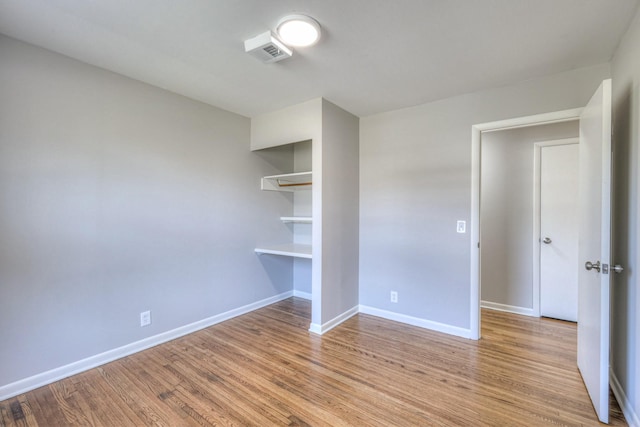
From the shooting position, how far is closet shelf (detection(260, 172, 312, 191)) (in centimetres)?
386

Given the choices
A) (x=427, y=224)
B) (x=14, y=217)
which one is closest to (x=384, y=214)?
(x=427, y=224)

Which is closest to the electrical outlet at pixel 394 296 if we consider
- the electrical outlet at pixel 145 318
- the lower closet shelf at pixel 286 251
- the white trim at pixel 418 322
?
the white trim at pixel 418 322

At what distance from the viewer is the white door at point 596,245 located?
1699 millimetres

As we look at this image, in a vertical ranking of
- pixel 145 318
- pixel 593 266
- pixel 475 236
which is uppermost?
pixel 475 236

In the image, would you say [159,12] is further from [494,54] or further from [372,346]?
[372,346]

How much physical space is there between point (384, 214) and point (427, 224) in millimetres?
507

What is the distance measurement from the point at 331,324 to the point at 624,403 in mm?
2209

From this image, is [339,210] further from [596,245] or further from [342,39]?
[596,245]

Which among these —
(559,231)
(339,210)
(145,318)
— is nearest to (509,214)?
(559,231)

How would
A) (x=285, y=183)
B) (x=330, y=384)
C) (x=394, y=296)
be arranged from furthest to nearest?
(x=285, y=183)
(x=394, y=296)
(x=330, y=384)

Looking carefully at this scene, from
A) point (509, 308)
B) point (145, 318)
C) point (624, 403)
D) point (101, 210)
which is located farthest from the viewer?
point (509, 308)

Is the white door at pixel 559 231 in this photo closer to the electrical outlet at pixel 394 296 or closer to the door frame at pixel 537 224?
the door frame at pixel 537 224

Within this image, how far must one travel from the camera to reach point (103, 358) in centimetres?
242

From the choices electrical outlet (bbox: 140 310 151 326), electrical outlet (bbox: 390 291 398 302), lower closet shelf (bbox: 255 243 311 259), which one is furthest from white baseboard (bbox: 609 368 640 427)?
electrical outlet (bbox: 140 310 151 326)
